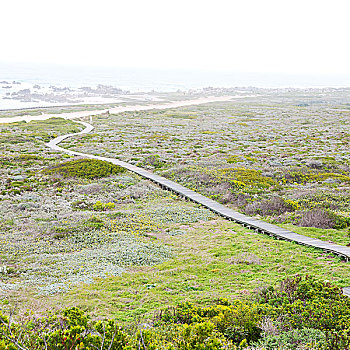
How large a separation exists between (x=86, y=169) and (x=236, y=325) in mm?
21826

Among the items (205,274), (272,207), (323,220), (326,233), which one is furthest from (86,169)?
(326,233)

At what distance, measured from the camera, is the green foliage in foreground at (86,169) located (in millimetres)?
26725

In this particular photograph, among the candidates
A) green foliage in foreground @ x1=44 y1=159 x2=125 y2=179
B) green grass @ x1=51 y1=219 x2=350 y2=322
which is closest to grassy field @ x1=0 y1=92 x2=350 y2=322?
green grass @ x1=51 y1=219 x2=350 y2=322

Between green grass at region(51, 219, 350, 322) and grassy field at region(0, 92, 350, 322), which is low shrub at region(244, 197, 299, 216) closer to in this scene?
grassy field at region(0, 92, 350, 322)

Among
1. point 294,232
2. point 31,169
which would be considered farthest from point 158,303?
point 31,169

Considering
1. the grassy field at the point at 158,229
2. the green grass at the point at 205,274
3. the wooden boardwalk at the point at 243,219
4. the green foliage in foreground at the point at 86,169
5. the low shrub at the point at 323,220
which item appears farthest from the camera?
the green foliage in foreground at the point at 86,169

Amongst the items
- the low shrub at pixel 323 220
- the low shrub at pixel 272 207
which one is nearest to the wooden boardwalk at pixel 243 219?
the low shrub at pixel 272 207

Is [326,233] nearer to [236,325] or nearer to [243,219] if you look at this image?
[243,219]

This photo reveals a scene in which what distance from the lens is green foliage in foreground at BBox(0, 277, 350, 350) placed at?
595 centimetres

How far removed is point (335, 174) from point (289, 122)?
141 ft

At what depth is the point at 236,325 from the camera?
784 centimetres

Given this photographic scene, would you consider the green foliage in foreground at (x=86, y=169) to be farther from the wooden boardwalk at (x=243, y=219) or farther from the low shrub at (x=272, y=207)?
the low shrub at (x=272, y=207)

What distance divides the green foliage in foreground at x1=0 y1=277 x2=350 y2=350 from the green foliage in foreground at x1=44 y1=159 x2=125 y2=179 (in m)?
19.2

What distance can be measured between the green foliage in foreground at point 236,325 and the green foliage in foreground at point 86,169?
62.9ft
